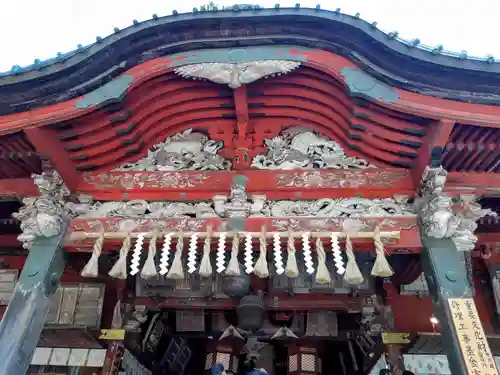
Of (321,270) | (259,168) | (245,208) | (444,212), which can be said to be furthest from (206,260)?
(444,212)

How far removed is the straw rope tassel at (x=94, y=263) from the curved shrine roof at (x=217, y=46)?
1865 mm

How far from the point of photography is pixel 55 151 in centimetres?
608

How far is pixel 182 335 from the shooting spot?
8.67 meters

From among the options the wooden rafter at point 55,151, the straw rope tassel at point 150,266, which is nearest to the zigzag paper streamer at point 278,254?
the straw rope tassel at point 150,266

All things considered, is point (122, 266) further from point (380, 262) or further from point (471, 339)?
point (471, 339)

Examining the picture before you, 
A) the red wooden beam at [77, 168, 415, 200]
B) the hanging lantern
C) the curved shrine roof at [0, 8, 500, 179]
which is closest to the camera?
the curved shrine roof at [0, 8, 500, 179]

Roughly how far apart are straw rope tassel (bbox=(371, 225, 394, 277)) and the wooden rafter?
13.2 ft

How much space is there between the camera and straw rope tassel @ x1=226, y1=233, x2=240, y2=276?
5258 millimetres

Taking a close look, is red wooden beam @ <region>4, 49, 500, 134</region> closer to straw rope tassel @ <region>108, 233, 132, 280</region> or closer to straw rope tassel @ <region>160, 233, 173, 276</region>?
straw rope tassel @ <region>108, 233, 132, 280</region>

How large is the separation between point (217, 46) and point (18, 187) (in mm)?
3280

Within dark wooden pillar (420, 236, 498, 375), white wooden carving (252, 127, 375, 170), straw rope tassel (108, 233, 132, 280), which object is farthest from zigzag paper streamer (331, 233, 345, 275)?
straw rope tassel (108, 233, 132, 280)

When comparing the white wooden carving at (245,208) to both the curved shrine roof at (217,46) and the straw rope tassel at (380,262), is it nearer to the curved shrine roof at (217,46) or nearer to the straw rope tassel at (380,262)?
the straw rope tassel at (380,262)

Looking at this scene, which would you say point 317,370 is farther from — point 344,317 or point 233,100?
point 233,100

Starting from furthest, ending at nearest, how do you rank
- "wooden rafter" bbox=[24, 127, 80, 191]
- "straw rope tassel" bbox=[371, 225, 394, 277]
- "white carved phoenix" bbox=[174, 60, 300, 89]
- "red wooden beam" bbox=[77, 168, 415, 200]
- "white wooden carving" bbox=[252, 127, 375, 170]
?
"white wooden carving" bbox=[252, 127, 375, 170] → "red wooden beam" bbox=[77, 168, 415, 200] → "white carved phoenix" bbox=[174, 60, 300, 89] → "wooden rafter" bbox=[24, 127, 80, 191] → "straw rope tassel" bbox=[371, 225, 394, 277]
